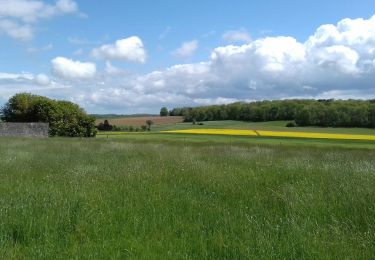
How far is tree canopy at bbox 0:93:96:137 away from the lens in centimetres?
7594

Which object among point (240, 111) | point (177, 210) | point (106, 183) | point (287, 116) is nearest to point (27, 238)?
point (177, 210)

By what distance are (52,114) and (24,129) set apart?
9574 millimetres

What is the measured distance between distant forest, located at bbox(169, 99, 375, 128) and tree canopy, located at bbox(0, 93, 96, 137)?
43048 mm

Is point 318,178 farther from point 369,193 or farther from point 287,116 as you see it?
point 287,116

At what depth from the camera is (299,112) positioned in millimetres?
100562

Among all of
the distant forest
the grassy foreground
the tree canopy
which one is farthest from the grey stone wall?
the grassy foreground

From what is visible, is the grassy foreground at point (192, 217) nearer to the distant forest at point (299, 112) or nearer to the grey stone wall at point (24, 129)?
the grey stone wall at point (24, 129)

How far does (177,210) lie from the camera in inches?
293

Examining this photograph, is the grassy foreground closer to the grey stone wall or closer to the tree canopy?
the grey stone wall

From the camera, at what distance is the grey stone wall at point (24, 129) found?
6900cm

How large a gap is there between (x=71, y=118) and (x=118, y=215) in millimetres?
72124

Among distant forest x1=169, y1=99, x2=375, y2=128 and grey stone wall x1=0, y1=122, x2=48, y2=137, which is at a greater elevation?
distant forest x1=169, y1=99, x2=375, y2=128

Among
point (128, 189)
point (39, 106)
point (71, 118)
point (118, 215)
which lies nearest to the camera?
point (118, 215)

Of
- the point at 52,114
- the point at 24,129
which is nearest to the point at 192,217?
the point at 24,129
